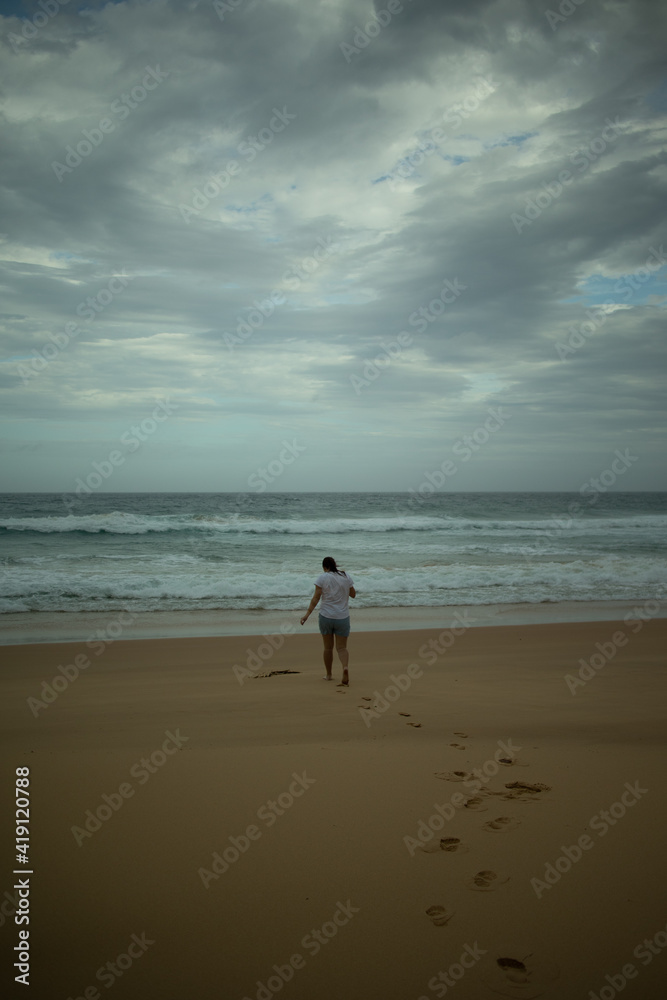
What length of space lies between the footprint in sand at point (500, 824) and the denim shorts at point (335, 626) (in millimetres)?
4017

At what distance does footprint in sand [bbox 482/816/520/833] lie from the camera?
374 cm

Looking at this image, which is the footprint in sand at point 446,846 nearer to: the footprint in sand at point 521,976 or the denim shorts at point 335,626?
the footprint in sand at point 521,976

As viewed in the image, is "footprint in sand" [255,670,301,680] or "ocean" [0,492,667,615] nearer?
"footprint in sand" [255,670,301,680]

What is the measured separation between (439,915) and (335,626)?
4856 mm

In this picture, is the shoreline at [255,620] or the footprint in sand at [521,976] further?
the shoreline at [255,620]

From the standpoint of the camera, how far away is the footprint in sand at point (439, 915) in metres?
2.92

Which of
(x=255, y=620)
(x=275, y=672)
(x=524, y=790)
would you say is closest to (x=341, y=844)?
(x=524, y=790)

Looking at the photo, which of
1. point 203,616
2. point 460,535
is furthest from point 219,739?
point 460,535

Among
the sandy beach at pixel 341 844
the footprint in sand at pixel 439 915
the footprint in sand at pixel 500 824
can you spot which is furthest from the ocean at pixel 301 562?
the footprint in sand at pixel 439 915

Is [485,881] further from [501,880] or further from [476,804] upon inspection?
[476,804]

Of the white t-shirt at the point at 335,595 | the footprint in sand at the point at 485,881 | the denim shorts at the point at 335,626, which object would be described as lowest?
the footprint in sand at the point at 485,881

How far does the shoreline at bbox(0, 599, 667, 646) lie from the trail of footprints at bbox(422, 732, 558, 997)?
7199 millimetres

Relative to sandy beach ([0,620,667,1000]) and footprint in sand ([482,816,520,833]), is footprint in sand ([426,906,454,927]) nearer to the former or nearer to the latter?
sandy beach ([0,620,667,1000])

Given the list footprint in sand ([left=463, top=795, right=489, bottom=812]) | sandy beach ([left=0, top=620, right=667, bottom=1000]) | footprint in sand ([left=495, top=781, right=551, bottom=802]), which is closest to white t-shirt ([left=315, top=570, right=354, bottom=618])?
sandy beach ([left=0, top=620, right=667, bottom=1000])
